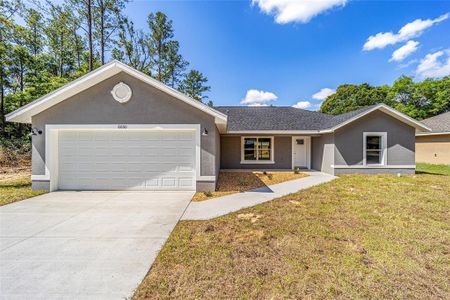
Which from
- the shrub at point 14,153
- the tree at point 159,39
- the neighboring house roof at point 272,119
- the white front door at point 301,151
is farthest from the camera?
the tree at point 159,39

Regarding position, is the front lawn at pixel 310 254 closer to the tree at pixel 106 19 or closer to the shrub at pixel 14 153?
the shrub at pixel 14 153

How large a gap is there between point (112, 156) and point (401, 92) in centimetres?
4439

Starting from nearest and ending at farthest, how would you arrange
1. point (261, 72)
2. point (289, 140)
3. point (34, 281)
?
point (34, 281) < point (289, 140) < point (261, 72)

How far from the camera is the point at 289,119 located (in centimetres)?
1391

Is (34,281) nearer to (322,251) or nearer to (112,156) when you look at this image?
(322,251)

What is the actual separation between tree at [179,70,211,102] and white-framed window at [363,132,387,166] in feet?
73.0

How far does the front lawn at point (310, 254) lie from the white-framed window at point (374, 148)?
5.36 m

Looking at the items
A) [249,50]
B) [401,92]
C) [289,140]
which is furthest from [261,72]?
[401,92]

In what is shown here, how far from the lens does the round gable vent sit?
7328 millimetres

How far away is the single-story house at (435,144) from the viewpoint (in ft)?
48.3

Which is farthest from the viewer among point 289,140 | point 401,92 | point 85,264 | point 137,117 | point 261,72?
point 401,92

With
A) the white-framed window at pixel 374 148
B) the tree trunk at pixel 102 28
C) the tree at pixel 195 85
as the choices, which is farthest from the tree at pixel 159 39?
the white-framed window at pixel 374 148

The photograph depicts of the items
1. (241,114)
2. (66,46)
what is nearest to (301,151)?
(241,114)

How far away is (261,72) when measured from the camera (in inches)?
795
